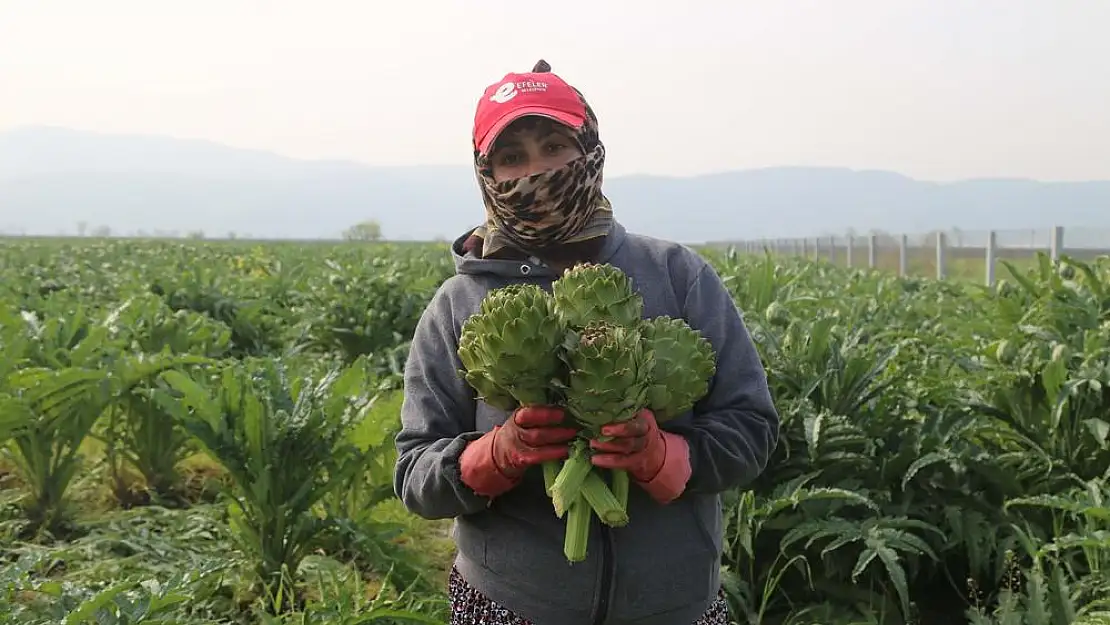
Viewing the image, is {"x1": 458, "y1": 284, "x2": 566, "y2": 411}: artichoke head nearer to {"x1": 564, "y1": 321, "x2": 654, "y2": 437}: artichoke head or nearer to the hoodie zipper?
{"x1": 564, "y1": 321, "x2": 654, "y2": 437}: artichoke head

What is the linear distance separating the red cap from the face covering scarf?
0.14ft

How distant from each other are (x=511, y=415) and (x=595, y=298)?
258mm

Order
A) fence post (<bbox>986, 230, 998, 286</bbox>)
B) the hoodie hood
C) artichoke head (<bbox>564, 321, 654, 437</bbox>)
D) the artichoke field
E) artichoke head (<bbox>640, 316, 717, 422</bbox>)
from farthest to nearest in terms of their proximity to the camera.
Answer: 1. fence post (<bbox>986, 230, 998, 286</bbox>)
2. the artichoke field
3. the hoodie hood
4. artichoke head (<bbox>640, 316, 717, 422</bbox>)
5. artichoke head (<bbox>564, 321, 654, 437</bbox>)

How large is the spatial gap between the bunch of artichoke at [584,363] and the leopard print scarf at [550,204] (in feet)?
0.78

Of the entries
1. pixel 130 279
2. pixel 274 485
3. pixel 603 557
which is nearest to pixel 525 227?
pixel 603 557

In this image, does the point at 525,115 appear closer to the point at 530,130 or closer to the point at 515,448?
the point at 530,130

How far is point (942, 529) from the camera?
2.82 meters

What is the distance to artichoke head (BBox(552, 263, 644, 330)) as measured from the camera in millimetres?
1347

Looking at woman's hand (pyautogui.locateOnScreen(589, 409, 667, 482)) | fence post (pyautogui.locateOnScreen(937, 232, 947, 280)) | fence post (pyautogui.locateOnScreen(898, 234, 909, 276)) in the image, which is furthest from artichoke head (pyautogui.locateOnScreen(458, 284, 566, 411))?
fence post (pyautogui.locateOnScreen(898, 234, 909, 276))

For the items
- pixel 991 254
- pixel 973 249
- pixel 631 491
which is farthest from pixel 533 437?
pixel 973 249

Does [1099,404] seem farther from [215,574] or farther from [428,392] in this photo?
[215,574]

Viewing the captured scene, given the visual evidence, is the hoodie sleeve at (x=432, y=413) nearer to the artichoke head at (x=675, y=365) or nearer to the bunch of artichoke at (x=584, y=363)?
the bunch of artichoke at (x=584, y=363)

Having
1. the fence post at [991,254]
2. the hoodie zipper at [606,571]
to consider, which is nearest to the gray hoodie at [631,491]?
the hoodie zipper at [606,571]

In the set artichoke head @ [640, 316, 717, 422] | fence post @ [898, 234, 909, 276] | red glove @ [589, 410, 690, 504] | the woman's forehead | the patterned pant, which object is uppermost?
the woman's forehead
